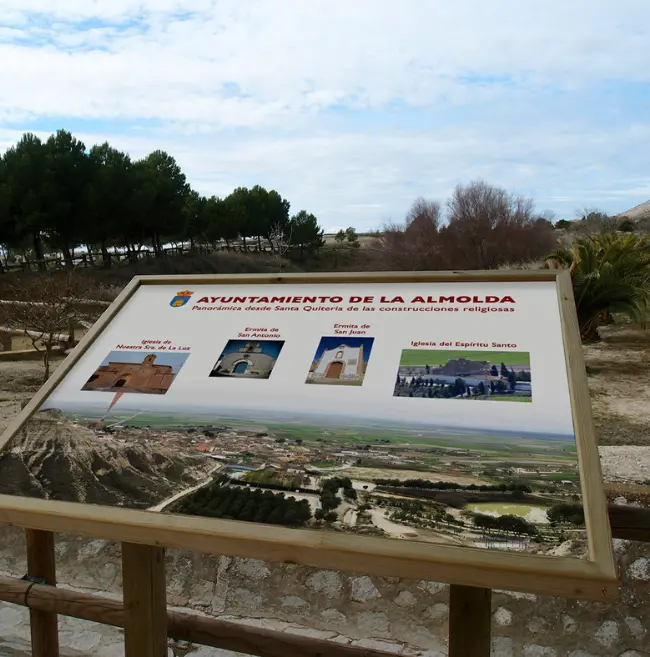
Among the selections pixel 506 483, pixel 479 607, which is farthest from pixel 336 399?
pixel 479 607

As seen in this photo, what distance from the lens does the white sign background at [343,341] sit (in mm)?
1585

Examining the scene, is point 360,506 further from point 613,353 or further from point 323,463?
point 613,353

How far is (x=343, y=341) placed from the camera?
6.07 ft

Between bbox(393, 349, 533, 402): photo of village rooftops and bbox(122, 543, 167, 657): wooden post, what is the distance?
2.86 ft

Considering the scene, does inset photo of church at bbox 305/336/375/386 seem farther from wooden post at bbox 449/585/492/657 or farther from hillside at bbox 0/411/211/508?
wooden post at bbox 449/585/492/657

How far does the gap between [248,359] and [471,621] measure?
35.0 inches

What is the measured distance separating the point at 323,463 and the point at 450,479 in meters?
0.29

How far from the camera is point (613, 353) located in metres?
10.1

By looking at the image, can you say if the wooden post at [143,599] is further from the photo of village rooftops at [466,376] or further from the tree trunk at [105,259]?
the tree trunk at [105,259]

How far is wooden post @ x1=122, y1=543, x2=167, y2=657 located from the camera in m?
1.87

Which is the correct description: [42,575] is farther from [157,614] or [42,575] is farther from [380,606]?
[380,606]

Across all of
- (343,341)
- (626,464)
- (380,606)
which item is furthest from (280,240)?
(343,341)

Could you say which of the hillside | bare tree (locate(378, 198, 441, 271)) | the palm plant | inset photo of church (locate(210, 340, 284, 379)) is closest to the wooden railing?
the hillside

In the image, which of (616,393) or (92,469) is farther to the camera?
(616,393)
